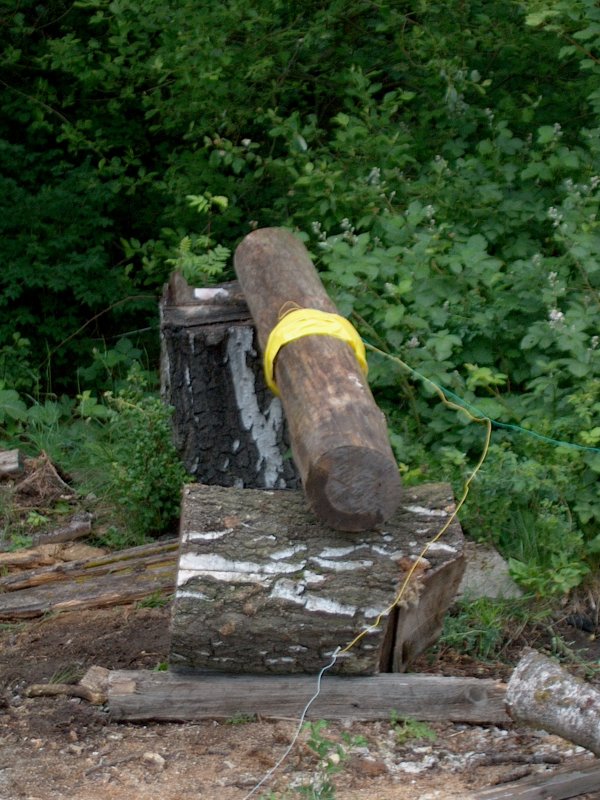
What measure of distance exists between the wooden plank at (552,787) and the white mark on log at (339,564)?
2.45 ft

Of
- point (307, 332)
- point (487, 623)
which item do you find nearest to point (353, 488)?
point (307, 332)

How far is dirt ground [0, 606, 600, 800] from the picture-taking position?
3.26 metres

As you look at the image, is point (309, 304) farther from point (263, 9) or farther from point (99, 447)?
point (263, 9)

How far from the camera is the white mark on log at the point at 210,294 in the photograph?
209 inches

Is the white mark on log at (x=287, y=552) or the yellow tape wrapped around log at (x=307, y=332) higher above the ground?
the yellow tape wrapped around log at (x=307, y=332)

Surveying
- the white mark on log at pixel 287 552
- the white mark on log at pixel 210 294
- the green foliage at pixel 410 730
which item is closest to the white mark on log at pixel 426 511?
the white mark on log at pixel 287 552

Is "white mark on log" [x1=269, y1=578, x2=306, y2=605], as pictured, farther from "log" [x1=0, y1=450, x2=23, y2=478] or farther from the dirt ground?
"log" [x1=0, y1=450, x2=23, y2=478]

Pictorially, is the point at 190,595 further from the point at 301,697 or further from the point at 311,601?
the point at 301,697

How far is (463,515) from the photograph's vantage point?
15.3ft

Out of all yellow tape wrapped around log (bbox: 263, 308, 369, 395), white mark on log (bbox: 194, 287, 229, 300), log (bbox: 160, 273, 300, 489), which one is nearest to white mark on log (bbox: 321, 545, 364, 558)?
yellow tape wrapped around log (bbox: 263, 308, 369, 395)

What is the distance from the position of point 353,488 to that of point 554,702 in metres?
0.82

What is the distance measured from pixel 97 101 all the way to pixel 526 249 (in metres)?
4.39

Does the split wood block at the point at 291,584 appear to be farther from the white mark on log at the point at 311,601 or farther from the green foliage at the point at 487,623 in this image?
the green foliage at the point at 487,623

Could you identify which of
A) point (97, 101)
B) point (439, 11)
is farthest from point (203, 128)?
point (97, 101)
